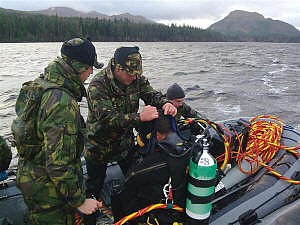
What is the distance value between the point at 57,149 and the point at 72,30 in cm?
7278

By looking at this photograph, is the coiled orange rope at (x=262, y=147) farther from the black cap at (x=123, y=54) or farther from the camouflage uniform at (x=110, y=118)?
the black cap at (x=123, y=54)

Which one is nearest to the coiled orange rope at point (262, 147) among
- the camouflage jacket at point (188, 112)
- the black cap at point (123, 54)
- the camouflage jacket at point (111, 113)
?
the camouflage jacket at point (188, 112)

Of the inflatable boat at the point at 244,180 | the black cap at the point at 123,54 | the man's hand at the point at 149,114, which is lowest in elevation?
the inflatable boat at the point at 244,180

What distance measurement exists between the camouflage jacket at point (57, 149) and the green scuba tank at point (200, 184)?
839 millimetres

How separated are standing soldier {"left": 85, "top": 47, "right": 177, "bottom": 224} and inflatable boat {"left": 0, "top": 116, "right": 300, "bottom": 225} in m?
Answer: 0.38

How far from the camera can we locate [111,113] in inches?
110

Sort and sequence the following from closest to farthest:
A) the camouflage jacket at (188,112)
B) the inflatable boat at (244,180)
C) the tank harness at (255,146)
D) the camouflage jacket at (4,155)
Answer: the camouflage jacket at (4,155) < the inflatable boat at (244,180) < the tank harness at (255,146) < the camouflage jacket at (188,112)

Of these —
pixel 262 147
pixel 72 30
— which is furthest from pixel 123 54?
pixel 72 30

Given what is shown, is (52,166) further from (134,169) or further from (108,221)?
(108,221)

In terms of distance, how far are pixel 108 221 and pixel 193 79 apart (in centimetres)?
1518

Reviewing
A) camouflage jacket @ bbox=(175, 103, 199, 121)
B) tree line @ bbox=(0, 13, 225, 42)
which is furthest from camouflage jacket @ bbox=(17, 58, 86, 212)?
tree line @ bbox=(0, 13, 225, 42)

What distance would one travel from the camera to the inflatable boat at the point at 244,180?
2.91 metres

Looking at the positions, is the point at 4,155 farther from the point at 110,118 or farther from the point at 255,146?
the point at 255,146

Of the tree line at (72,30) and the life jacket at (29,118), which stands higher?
the tree line at (72,30)
